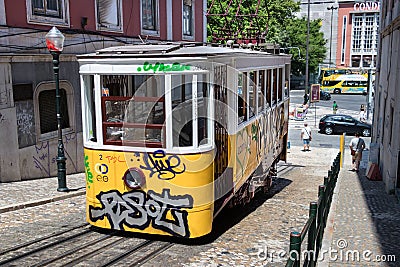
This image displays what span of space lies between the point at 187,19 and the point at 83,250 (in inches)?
627

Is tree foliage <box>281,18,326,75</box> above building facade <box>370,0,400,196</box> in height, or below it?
above

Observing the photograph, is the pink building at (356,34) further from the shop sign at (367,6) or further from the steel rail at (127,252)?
the steel rail at (127,252)

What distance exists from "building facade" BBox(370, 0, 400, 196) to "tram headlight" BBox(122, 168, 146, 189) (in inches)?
328

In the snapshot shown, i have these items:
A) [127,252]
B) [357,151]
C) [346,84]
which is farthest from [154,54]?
[346,84]

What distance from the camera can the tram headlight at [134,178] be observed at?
6.78 meters

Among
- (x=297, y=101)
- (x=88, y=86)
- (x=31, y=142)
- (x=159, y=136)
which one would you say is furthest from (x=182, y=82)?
(x=297, y=101)

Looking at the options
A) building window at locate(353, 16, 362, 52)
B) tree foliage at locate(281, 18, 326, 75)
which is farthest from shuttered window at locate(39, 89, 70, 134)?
building window at locate(353, 16, 362, 52)

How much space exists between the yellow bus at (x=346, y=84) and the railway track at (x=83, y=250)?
56836 millimetres

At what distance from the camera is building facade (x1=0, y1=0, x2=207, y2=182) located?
11.1m

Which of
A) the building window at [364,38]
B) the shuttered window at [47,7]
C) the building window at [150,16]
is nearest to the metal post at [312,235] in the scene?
the shuttered window at [47,7]

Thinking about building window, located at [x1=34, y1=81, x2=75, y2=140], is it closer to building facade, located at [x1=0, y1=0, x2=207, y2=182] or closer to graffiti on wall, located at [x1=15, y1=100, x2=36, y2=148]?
building facade, located at [x1=0, y1=0, x2=207, y2=182]

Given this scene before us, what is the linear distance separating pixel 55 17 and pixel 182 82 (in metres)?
7.74

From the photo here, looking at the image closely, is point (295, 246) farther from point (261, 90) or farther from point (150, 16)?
point (150, 16)

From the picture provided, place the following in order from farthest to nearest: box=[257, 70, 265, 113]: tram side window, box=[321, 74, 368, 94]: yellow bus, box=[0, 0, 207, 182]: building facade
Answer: box=[321, 74, 368, 94]: yellow bus → box=[0, 0, 207, 182]: building facade → box=[257, 70, 265, 113]: tram side window
